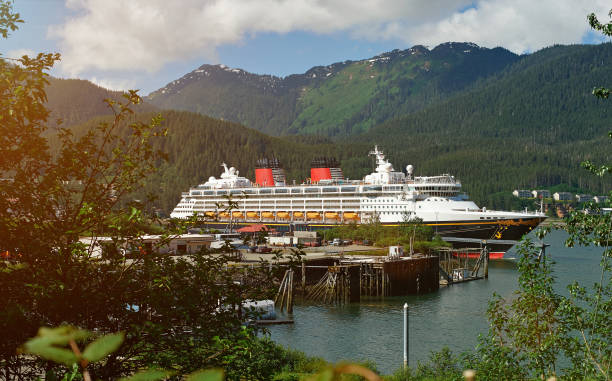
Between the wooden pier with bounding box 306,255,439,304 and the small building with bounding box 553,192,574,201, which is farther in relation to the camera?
the small building with bounding box 553,192,574,201

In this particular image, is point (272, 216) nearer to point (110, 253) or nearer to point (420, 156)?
point (110, 253)

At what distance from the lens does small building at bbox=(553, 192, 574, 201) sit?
493ft

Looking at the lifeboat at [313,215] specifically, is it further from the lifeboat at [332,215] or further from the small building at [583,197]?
the small building at [583,197]

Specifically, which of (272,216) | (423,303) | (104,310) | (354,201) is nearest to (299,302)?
(423,303)

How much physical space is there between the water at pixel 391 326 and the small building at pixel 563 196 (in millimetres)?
117234

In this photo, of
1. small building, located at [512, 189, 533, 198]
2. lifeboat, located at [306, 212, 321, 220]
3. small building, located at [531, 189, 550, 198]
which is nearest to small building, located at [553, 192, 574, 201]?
small building, located at [531, 189, 550, 198]

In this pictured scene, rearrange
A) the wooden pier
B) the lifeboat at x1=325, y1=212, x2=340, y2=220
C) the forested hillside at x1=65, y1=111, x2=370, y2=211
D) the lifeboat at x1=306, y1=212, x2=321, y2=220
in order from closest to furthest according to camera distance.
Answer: the wooden pier
the lifeboat at x1=325, y1=212, x2=340, y2=220
the lifeboat at x1=306, y1=212, x2=321, y2=220
the forested hillside at x1=65, y1=111, x2=370, y2=211

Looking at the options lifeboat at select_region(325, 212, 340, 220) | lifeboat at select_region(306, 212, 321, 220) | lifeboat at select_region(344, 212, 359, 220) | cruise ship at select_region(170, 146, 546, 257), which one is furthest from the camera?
lifeboat at select_region(306, 212, 321, 220)

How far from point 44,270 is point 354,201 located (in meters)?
65.1

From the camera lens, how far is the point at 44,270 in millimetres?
6281

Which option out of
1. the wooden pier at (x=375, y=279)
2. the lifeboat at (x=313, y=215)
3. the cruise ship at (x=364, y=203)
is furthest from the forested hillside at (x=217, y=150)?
the wooden pier at (x=375, y=279)

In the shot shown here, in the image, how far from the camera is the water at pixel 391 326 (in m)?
24.0

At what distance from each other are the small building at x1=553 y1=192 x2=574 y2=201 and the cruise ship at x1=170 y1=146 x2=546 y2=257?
93327 mm

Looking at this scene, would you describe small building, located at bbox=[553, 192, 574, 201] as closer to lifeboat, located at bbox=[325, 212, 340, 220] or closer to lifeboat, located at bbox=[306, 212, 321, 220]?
lifeboat, located at bbox=[325, 212, 340, 220]
